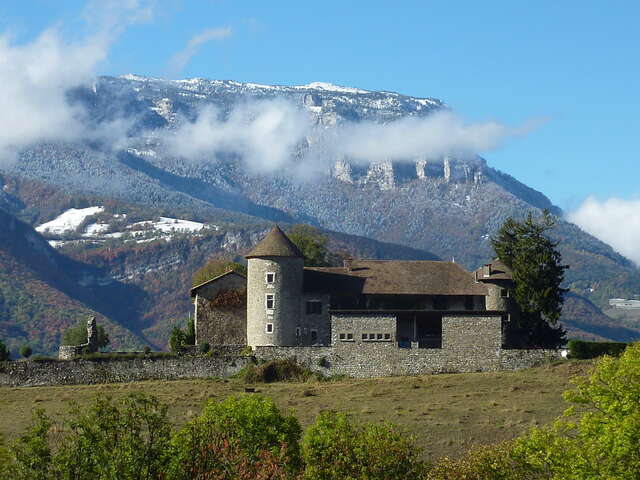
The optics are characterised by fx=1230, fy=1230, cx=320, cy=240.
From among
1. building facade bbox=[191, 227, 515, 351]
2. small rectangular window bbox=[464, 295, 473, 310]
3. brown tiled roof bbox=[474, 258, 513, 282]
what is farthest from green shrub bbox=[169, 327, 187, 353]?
brown tiled roof bbox=[474, 258, 513, 282]

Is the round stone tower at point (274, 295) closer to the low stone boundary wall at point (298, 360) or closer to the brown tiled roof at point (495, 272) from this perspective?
the low stone boundary wall at point (298, 360)

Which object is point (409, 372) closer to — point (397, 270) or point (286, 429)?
point (397, 270)

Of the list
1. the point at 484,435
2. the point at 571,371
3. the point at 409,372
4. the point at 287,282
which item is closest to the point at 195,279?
the point at 287,282

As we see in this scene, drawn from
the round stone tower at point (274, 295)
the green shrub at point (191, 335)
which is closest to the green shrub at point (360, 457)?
the round stone tower at point (274, 295)

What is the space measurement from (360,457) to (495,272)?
1427 inches

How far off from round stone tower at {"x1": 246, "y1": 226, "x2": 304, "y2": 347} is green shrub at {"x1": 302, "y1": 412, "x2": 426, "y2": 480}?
31791 millimetres

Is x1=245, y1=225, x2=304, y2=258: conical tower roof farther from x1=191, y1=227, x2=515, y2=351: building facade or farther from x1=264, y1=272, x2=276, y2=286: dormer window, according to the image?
x1=264, y1=272, x2=276, y2=286: dormer window

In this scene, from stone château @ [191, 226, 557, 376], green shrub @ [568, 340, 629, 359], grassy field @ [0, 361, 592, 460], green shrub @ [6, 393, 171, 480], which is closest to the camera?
green shrub @ [6, 393, 171, 480]

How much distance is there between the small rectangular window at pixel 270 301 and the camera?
8062 centimetres

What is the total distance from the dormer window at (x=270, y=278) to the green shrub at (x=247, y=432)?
27297 mm

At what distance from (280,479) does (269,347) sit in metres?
34.0

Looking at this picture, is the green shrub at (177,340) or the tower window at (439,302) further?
the green shrub at (177,340)

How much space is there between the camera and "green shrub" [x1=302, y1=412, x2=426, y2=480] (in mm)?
46969

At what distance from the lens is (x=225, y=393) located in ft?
231
